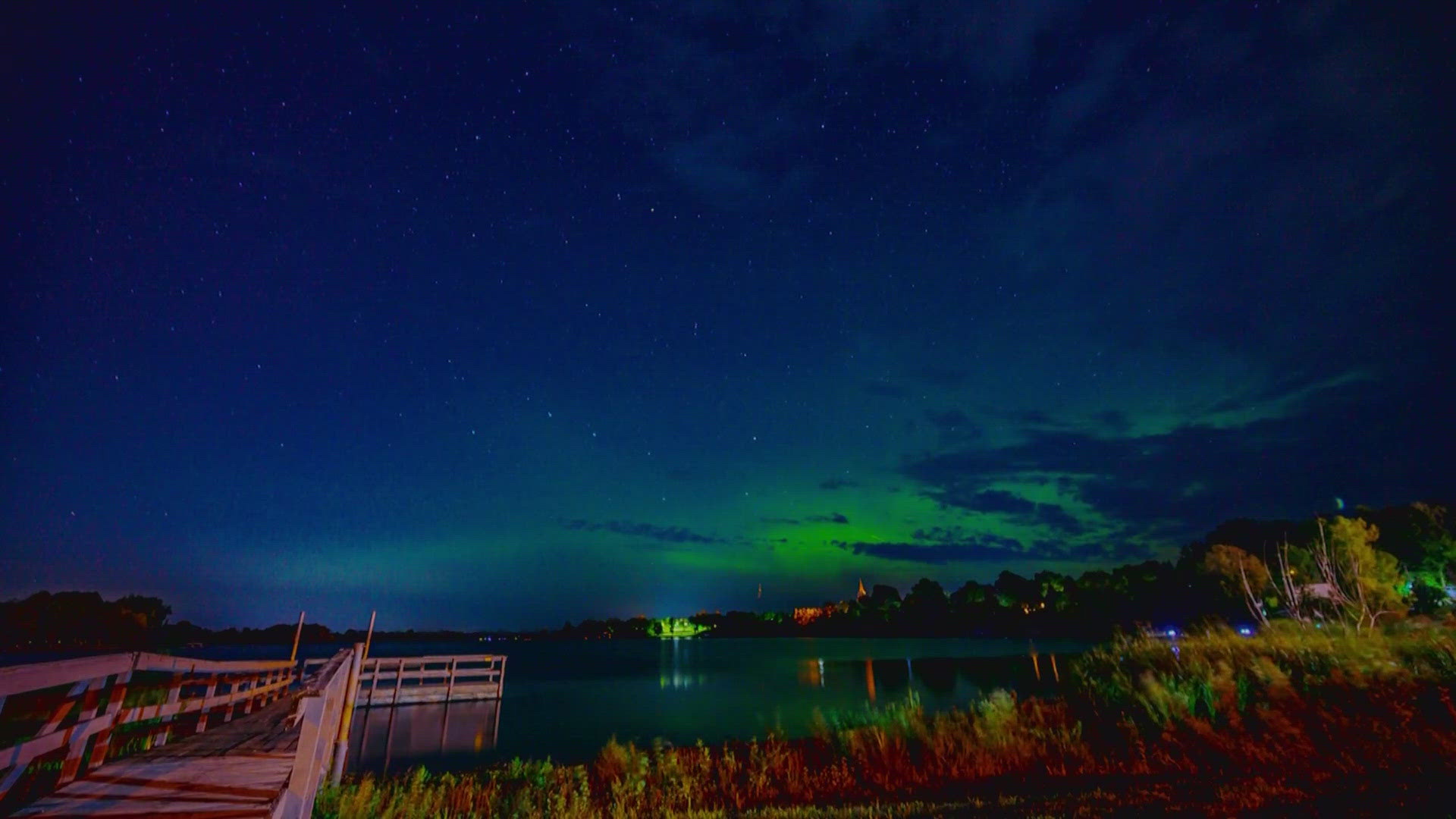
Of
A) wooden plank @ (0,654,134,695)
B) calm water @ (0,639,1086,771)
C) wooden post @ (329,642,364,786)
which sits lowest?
calm water @ (0,639,1086,771)

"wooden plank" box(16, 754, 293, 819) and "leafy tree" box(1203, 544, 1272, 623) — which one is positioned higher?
"leafy tree" box(1203, 544, 1272, 623)

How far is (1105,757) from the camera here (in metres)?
11.7

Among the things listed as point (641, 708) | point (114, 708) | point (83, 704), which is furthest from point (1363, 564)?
point (83, 704)

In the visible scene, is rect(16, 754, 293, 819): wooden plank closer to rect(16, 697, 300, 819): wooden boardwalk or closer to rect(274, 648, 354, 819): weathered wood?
rect(16, 697, 300, 819): wooden boardwalk

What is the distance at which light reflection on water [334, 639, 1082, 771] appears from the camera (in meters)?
28.1

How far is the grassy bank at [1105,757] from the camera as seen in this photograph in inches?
358

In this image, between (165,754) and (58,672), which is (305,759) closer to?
(58,672)

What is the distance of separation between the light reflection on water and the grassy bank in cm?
425

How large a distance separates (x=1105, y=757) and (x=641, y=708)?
4037cm

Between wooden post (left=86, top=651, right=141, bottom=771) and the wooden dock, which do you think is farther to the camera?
wooden post (left=86, top=651, right=141, bottom=771)

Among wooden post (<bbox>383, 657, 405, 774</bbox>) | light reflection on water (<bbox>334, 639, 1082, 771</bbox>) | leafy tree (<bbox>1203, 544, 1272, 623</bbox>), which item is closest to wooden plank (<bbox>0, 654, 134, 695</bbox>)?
light reflection on water (<bbox>334, 639, 1082, 771</bbox>)

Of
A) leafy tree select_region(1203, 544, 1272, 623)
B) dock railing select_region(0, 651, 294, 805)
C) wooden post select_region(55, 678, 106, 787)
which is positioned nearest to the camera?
dock railing select_region(0, 651, 294, 805)

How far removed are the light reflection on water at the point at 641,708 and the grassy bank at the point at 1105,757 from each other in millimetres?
4249

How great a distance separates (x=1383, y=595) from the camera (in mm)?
40375
